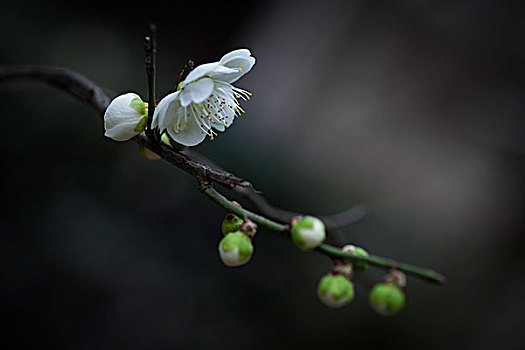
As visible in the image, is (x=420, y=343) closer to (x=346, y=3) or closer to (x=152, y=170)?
(x=152, y=170)

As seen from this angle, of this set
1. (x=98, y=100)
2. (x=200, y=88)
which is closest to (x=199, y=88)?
(x=200, y=88)

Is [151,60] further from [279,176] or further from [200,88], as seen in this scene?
[279,176]

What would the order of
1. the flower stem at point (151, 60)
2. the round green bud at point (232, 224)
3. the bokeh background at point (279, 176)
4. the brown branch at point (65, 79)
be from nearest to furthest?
the flower stem at point (151, 60) → the round green bud at point (232, 224) → the brown branch at point (65, 79) → the bokeh background at point (279, 176)

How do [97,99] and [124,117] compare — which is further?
[97,99]

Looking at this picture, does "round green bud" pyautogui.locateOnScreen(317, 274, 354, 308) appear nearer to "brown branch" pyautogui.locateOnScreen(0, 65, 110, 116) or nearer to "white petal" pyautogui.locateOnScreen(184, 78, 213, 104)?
"white petal" pyautogui.locateOnScreen(184, 78, 213, 104)

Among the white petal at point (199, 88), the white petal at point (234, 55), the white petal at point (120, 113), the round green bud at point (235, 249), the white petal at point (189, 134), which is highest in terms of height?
the white petal at point (234, 55)

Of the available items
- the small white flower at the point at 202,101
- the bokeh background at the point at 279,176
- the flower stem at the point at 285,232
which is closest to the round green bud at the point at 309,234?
the flower stem at the point at 285,232

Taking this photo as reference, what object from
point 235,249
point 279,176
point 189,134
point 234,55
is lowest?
point 235,249

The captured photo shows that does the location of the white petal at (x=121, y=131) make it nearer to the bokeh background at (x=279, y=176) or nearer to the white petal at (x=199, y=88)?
the white petal at (x=199, y=88)
